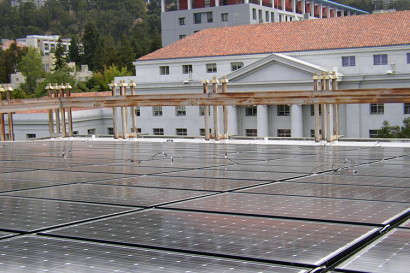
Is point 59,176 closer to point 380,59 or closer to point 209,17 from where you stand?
point 380,59

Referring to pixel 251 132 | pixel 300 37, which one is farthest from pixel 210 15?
pixel 251 132

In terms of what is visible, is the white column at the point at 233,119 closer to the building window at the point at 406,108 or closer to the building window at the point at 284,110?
the building window at the point at 284,110

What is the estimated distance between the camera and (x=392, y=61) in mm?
60062

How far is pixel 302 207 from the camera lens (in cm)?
902

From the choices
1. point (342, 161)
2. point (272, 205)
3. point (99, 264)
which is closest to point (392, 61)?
point (342, 161)

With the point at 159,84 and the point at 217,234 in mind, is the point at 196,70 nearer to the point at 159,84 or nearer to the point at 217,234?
the point at 159,84

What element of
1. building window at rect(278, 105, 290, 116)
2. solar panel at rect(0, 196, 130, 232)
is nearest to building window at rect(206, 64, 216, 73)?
building window at rect(278, 105, 290, 116)

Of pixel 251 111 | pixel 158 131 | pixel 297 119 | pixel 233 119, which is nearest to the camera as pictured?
pixel 297 119

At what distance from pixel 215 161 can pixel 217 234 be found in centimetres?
897

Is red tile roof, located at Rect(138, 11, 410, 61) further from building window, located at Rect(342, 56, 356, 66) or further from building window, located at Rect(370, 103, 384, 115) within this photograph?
building window, located at Rect(370, 103, 384, 115)

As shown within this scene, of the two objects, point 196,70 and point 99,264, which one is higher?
point 196,70

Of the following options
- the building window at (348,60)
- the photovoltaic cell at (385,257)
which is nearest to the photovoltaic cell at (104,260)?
the photovoltaic cell at (385,257)

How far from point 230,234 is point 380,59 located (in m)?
57.1

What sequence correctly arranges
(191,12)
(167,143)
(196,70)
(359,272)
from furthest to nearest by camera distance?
(191,12) < (196,70) < (167,143) < (359,272)
